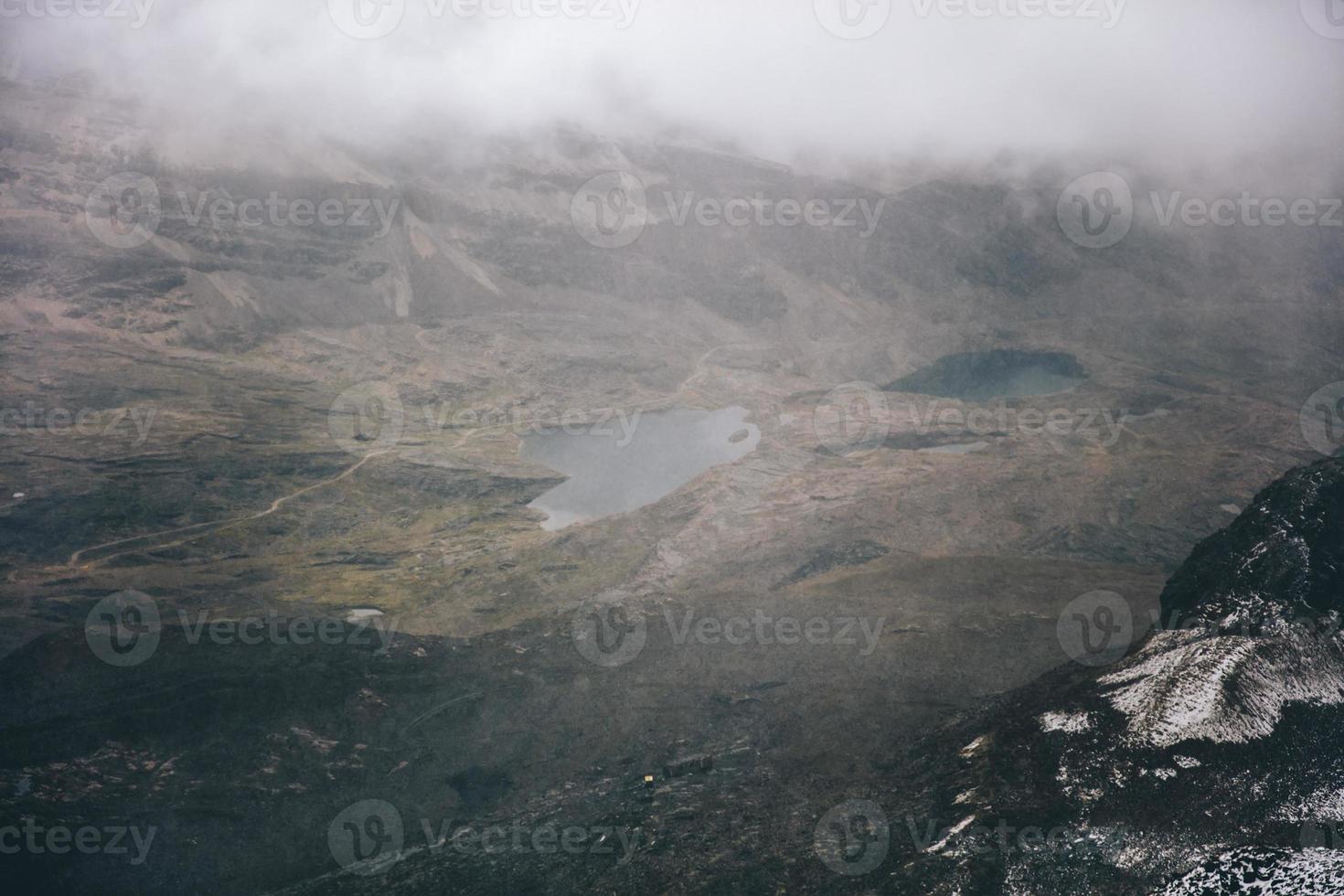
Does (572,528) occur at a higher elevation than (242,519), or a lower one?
lower

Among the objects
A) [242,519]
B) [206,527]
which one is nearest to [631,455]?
[242,519]

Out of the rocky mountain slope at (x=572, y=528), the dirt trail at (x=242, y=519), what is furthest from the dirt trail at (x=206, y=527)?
the rocky mountain slope at (x=572, y=528)

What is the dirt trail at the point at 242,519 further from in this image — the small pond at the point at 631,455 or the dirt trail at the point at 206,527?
the small pond at the point at 631,455

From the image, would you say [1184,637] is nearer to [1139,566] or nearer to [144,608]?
[1139,566]

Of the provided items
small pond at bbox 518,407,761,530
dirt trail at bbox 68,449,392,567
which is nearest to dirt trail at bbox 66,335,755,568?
dirt trail at bbox 68,449,392,567

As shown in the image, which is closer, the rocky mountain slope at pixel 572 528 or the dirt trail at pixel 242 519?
the rocky mountain slope at pixel 572 528

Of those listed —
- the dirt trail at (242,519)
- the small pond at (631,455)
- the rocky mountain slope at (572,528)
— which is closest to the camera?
the rocky mountain slope at (572,528)

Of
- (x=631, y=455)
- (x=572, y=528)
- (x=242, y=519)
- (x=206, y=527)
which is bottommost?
(x=572, y=528)

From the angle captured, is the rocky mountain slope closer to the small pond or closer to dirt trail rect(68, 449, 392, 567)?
dirt trail rect(68, 449, 392, 567)

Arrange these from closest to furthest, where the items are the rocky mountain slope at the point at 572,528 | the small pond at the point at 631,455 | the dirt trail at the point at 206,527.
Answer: the rocky mountain slope at the point at 572,528
the dirt trail at the point at 206,527
the small pond at the point at 631,455

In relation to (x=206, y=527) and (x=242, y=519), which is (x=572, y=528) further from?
(x=206, y=527)

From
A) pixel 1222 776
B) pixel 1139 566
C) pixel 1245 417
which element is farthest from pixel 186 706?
pixel 1245 417
